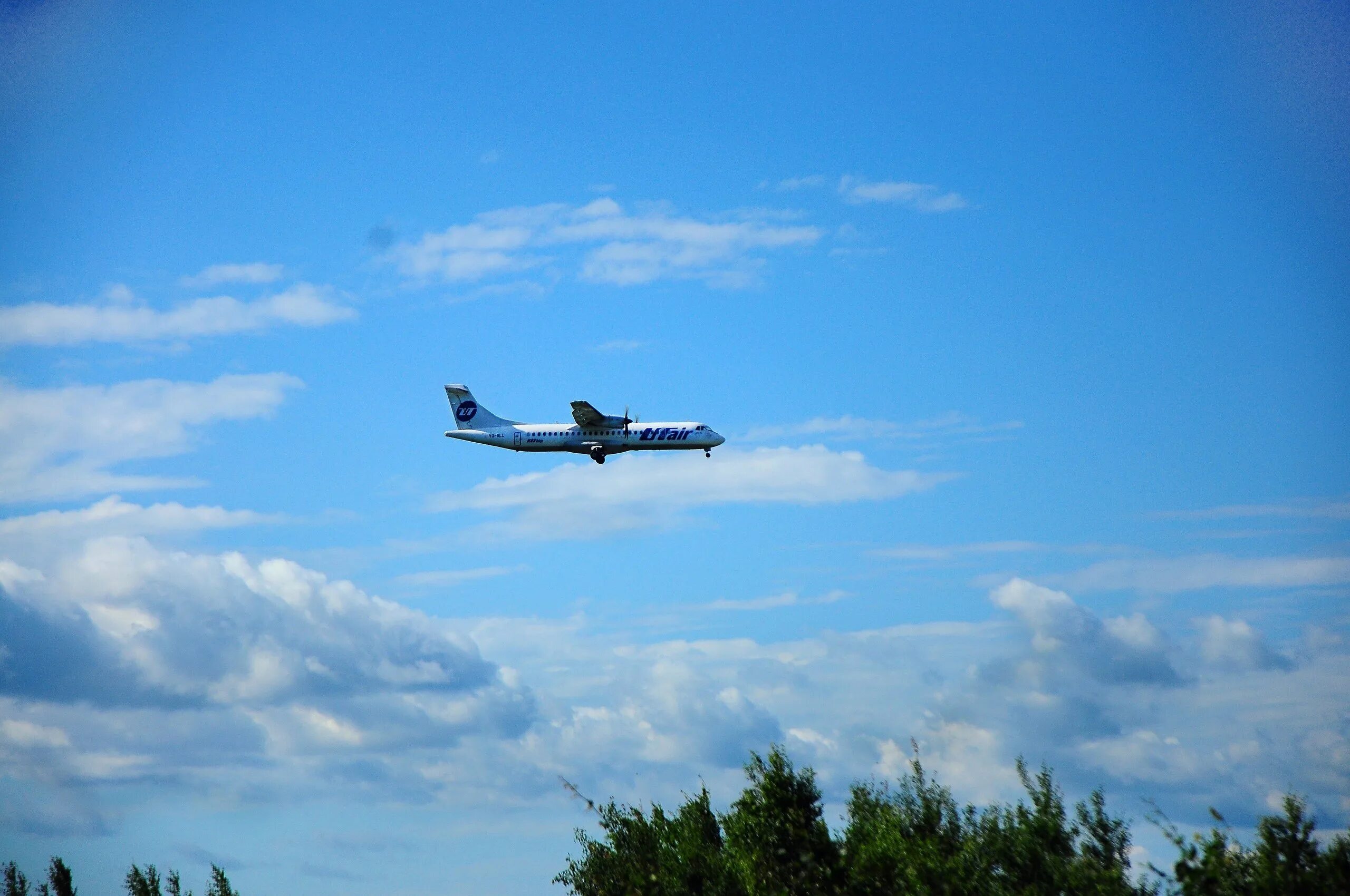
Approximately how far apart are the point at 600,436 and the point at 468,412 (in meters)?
18.5

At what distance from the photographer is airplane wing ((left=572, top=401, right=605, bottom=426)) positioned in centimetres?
9969

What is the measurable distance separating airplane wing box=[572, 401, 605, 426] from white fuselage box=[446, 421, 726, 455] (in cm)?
46

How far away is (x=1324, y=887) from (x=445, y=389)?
273 ft

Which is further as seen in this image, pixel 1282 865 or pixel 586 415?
pixel 586 415

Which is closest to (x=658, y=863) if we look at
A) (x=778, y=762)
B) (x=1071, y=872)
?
(x=778, y=762)

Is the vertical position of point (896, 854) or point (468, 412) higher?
point (468, 412)

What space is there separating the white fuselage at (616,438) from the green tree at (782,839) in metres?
26.8

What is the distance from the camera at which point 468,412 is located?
115 meters

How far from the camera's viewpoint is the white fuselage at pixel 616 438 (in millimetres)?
99750

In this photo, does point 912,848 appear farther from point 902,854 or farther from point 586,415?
point 586,415

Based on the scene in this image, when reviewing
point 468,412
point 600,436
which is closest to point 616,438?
point 600,436

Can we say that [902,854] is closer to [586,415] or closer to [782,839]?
[782,839]

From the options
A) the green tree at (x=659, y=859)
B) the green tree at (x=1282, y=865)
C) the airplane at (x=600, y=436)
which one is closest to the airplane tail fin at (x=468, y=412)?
the airplane at (x=600, y=436)

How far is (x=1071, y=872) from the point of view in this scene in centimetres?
6191
